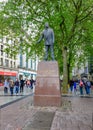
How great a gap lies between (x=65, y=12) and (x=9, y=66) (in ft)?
169

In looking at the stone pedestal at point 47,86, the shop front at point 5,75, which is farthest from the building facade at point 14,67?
the stone pedestal at point 47,86

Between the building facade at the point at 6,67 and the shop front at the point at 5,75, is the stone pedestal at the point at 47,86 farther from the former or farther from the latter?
the building facade at the point at 6,67

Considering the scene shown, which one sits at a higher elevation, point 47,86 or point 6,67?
point 6,67

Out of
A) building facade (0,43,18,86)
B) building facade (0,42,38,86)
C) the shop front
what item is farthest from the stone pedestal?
building facade (0,43,18,86)

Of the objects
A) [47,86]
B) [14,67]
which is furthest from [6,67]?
[47,86]

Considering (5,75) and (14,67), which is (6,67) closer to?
(5,75)

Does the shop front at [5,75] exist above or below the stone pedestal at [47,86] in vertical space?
above

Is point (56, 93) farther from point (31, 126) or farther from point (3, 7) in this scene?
point (3, 7)

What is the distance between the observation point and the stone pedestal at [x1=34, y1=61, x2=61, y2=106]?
17.5m

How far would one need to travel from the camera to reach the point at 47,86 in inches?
697

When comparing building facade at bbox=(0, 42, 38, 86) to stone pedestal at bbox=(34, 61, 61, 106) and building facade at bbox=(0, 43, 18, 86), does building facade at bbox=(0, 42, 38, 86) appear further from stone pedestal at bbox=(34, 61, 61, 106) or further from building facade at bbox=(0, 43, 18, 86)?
stone pedestal at bbox=(34, 61, 61, 106)

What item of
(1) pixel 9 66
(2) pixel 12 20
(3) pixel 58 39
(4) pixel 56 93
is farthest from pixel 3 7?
(1) pixel 9 66

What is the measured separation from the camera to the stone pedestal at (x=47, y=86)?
17.5m

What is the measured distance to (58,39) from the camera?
33.0 meters
